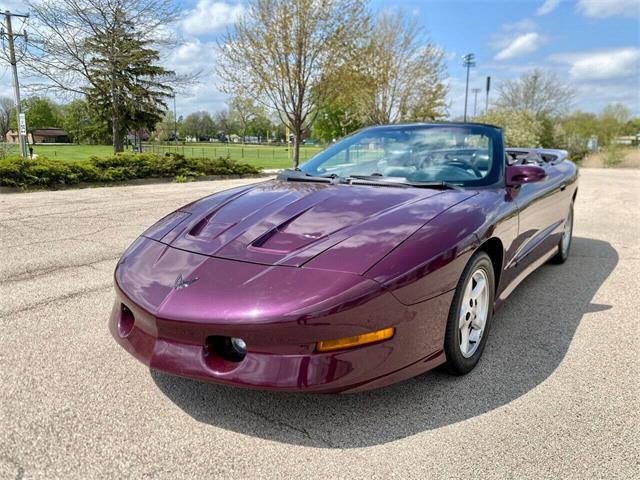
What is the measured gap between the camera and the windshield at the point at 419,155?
3.20 meters

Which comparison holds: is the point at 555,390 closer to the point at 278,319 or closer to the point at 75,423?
the point at 278,319

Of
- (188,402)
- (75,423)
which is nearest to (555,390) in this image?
(188,402)

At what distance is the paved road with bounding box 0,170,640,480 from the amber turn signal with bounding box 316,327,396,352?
1.41ft

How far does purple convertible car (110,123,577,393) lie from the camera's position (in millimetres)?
1876

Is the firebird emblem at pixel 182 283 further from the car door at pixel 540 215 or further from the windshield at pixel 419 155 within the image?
the car door at pixel 540 215

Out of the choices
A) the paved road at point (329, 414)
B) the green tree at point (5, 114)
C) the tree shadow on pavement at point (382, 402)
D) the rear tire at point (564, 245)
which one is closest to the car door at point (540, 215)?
the rear tire at point (564, 245)

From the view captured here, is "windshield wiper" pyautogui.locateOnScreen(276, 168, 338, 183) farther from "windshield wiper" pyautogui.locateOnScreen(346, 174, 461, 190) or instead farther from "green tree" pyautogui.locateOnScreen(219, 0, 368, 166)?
"green tree" pyautogui.locateOnScreen(219, 0, 368, 166)

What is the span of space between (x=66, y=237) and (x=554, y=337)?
5.42 m

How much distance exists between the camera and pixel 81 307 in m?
3.51

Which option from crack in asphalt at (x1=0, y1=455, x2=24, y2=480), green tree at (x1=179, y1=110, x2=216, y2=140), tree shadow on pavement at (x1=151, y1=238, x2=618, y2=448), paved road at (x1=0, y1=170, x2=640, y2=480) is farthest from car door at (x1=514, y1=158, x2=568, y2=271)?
green tree at (x1=179, y1=110, x2=216, y2=140)

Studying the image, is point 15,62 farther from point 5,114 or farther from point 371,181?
point 5,114

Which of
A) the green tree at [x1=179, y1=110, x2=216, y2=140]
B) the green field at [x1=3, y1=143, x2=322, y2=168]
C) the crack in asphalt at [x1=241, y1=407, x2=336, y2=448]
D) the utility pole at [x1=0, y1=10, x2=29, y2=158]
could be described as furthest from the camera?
the green tree at [x1=179, y1=110, x2=216, y2=140]

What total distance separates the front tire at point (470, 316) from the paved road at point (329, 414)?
0.12 metres

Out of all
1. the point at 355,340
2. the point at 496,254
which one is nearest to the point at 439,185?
the point at 496,254
